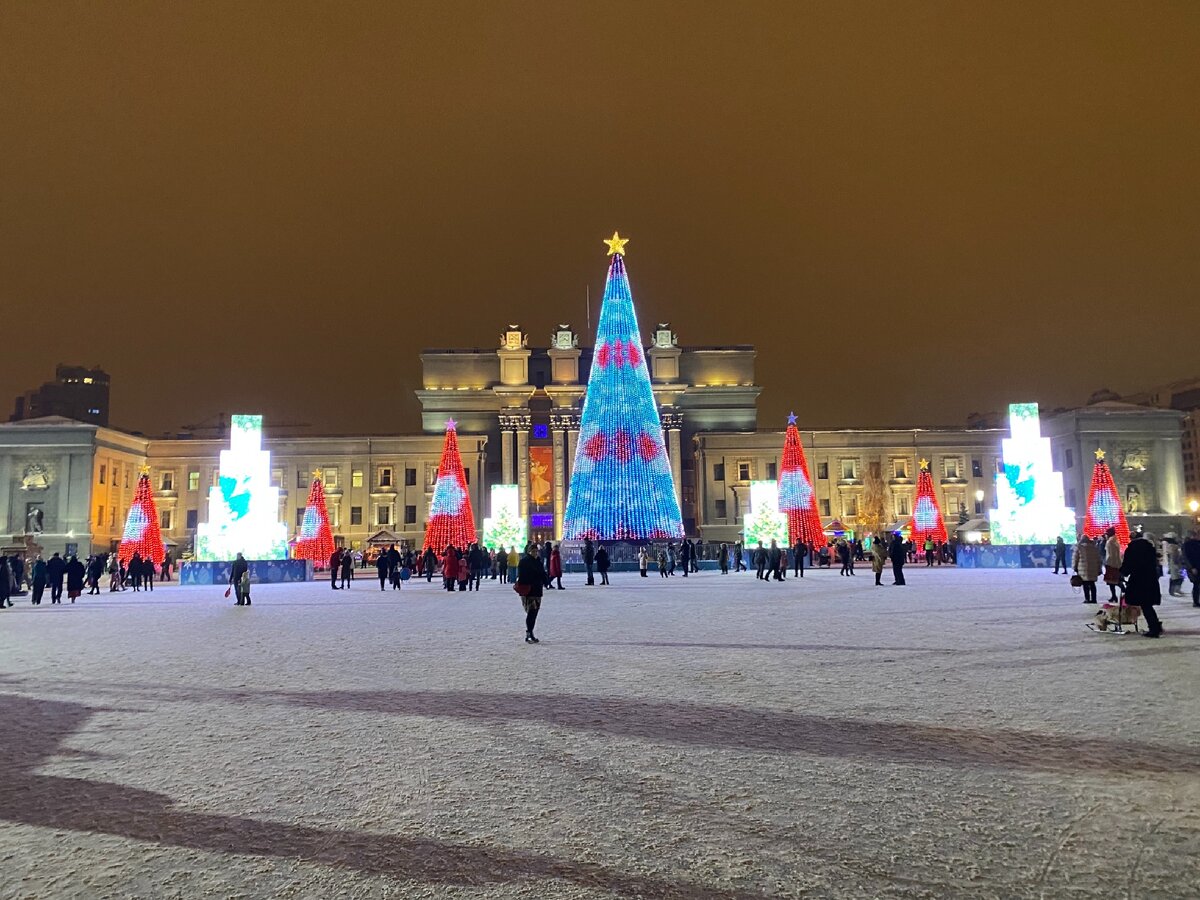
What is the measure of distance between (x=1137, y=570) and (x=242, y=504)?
84.0 ft

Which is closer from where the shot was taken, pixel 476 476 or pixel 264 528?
pixel 264 528

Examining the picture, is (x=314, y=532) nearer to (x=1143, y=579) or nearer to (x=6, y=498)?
(x=6, y=498)

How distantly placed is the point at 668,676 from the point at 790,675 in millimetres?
1138

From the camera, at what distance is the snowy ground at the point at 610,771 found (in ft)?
11.5

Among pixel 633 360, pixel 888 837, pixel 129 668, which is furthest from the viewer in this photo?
pixel 633 360

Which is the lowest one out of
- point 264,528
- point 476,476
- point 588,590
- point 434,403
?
point 588,590

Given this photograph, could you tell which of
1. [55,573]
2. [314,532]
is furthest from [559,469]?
[55,573]

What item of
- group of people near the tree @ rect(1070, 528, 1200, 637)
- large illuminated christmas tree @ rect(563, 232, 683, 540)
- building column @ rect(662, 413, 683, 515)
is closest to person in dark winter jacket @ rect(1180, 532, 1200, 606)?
group of people near the tree @ rect(1070, 528, 1200, 637)

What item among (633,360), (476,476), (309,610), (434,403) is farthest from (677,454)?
(309,610)

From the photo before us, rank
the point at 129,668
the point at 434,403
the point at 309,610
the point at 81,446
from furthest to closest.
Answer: the point at 434,403, the point at 81,446, the point at 309,610, the point at 129,668

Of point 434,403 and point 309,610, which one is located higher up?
point 434,403

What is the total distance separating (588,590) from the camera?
75.3ft

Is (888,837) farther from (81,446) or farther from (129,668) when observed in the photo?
(81,446)

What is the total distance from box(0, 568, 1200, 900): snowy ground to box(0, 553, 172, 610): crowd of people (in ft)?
44.4
